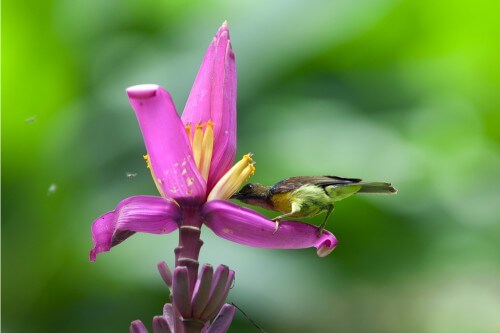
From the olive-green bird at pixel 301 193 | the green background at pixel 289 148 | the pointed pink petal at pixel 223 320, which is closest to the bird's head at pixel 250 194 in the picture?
the olive-green bird at pixel 301 193

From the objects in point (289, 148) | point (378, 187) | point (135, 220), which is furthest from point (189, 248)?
point (289, 148)

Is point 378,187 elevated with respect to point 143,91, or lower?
lower

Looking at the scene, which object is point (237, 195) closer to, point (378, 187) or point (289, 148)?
point (378, 187)

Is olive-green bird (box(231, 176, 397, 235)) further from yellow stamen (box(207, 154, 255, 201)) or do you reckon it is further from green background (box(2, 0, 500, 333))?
green background (box(2, 0, 500, 333))

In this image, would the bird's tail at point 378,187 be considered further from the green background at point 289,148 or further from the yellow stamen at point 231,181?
the green background at point 289,148

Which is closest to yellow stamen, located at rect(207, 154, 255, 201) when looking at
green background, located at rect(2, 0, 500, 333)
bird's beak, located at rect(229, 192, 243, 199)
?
bird's beak, located at rect(229, 192, 243, 199)

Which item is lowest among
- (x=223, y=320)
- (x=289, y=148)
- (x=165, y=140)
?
(x=289, y=148)

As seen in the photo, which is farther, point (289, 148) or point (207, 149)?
point (289, 148)
